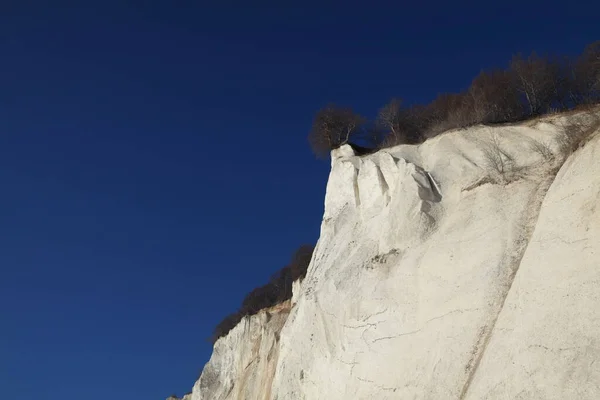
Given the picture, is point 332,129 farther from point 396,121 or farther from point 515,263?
point 515,263

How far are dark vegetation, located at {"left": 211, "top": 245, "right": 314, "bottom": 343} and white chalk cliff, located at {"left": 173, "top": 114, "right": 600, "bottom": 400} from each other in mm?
23653

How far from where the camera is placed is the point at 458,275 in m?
18.1

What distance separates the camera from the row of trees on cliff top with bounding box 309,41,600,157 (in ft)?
88.0

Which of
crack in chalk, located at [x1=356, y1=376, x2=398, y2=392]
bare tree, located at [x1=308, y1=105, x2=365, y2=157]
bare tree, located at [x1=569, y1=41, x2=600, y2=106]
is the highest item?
bare tree, located at [x1=308, y1=105, x2=365, y2=157]

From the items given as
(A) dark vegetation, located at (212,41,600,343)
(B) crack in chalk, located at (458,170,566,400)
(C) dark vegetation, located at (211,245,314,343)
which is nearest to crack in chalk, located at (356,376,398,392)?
(B) crack in chalk, located at (458,170,566,400)

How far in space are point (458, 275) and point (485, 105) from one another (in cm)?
1211

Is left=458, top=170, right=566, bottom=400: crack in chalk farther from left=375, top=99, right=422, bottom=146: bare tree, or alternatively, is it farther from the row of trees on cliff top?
left=375, top=99, right=422, bottom=146: bare tree

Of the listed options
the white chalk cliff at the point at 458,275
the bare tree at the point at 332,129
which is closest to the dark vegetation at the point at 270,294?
the bare tree at the point at 332,129

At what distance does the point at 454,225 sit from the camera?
19609 mm

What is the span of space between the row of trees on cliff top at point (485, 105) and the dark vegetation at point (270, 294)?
55.3ft

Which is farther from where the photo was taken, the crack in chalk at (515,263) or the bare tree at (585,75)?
the bare tree at (585,75)

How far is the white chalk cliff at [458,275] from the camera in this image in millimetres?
13844

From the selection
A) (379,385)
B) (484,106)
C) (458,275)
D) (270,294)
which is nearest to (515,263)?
(458,275)

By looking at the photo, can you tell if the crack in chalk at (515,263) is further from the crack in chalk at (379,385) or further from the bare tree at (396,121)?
the bare tree at (396,121)
